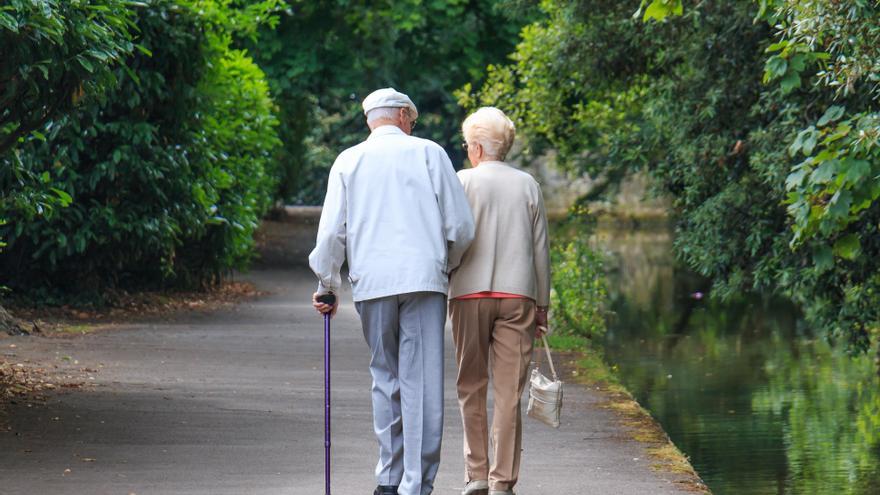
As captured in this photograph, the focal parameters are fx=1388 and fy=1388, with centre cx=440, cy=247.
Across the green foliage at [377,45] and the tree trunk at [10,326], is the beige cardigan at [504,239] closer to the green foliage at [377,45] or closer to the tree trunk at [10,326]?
the tree trunk at [10,326]

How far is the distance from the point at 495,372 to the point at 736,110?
7.97 m

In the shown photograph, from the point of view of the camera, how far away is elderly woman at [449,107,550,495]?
21.8 feet

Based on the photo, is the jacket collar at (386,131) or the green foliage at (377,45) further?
the green foliage at (377,45)

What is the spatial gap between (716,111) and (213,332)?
223 inches

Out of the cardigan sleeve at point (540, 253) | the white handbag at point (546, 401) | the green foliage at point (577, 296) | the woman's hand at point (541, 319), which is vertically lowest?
the green foliage at point (577, 296)

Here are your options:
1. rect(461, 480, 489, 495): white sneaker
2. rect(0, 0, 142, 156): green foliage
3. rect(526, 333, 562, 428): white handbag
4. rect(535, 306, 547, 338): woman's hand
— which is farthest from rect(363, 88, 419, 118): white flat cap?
rect(0, 0, 142, 156): green foliage

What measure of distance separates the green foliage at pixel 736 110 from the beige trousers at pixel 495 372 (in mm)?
2058

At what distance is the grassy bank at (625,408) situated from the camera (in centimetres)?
783

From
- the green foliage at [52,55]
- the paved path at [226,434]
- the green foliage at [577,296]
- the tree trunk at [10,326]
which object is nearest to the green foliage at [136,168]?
the tree trunk at [10,326]

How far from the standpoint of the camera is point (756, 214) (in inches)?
532

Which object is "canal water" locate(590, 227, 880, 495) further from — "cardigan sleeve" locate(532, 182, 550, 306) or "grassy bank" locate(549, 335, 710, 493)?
"cardigan sleeve" locate(532, 182, 550, 306)

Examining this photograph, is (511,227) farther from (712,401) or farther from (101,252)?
(101,252)

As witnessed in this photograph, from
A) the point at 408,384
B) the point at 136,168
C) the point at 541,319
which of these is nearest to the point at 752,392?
the point at 136,168

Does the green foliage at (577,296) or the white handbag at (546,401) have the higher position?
the white handbag at (546,401)
